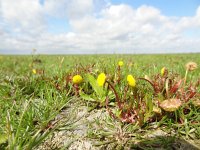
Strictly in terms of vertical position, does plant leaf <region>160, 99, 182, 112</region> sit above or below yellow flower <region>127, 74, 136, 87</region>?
below

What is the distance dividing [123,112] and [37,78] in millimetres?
2034

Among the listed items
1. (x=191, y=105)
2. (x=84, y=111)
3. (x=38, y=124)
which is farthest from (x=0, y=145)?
(x=191, y=105)

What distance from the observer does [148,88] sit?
10.4ft

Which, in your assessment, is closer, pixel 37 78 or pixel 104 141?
pixel 104 141

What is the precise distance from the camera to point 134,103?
281 centimetres

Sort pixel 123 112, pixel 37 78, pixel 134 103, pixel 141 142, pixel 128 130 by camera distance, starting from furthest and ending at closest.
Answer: pixel 37 78
pixel 134 103
pixel 123 112
pixel 128 130
pixel 141 142

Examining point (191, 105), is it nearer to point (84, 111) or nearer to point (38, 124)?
point (84, 111)

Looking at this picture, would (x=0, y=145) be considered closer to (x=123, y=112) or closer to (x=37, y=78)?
(x=123, y=112)

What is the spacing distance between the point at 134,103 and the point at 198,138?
2.54 ft

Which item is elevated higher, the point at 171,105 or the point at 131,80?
the point at 131,80

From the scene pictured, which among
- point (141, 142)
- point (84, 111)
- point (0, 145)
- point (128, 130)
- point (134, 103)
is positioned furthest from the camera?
point (84, 111)

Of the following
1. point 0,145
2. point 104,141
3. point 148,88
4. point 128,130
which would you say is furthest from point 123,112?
point 0,145

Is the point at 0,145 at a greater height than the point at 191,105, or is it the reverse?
the point at 191,105

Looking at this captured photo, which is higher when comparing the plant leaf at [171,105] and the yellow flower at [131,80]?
the yellow flower at [131,80]
